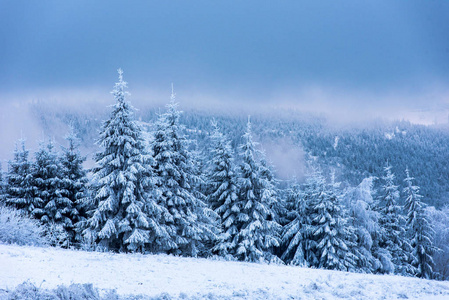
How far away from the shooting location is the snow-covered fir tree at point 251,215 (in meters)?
23.5

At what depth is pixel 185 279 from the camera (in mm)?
9898

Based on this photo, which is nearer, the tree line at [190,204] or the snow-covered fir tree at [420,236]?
the tree line at [190,204]

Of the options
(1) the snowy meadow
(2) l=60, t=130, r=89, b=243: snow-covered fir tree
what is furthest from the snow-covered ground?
(2) l=60, t=130, r=89, b=243: snow-covered fir tree

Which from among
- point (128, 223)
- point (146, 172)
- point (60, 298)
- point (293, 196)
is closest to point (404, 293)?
point (60, 298)

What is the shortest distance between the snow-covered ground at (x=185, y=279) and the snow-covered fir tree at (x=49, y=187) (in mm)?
13737

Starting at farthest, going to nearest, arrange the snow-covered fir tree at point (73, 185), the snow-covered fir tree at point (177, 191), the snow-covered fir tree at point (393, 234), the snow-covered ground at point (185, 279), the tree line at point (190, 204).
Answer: the snow-covered fir tree at point (393, 234), the snow-covered fir tree at point (73, 185), the snow-covered fir tree at point (177, 191), the tree line at point (190, 204), the snow-covered ground at point (185, 279)

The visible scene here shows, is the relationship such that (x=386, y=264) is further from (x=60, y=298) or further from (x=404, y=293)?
(x=60, y=298)

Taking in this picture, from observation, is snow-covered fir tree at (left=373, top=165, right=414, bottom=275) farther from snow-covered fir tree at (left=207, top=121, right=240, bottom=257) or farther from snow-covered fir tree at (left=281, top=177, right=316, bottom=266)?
snow-covered fir tree at (left=207, top=121, right=240, bottom=257)

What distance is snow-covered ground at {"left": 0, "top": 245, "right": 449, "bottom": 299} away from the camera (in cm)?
827

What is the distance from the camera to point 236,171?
2605cm

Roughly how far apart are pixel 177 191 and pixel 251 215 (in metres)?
6.62

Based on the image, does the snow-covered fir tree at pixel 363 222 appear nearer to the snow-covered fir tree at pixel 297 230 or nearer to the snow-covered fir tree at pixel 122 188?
the snow-covered fir tree at pixel 297 230

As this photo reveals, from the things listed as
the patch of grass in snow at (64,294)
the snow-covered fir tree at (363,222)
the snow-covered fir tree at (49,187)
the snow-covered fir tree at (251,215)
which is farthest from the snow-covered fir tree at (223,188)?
the patch of grass in snow at (64,294)

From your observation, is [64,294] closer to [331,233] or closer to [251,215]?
[251,215]
